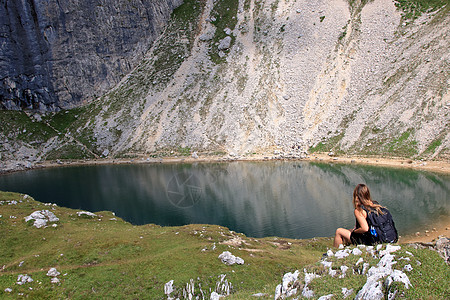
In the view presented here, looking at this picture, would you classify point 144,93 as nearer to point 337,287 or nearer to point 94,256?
point 94,256

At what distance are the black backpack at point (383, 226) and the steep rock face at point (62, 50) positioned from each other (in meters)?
126

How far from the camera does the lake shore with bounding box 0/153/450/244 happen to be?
35394 mm

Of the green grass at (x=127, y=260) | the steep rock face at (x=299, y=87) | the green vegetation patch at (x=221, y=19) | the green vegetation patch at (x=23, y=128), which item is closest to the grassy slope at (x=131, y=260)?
the green grass at (x=127, y=260)

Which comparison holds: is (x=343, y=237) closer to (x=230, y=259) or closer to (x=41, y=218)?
(x=230, y=259)

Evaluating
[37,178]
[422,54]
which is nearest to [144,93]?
[37,178]

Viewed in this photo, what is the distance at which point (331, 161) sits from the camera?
3019 inches

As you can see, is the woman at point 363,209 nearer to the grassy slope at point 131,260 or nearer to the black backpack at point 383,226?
the black backpack at point 383,226

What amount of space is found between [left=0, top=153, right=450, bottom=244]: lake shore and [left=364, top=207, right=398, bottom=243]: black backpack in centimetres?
2537

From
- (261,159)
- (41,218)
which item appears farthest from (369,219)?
(261,159)

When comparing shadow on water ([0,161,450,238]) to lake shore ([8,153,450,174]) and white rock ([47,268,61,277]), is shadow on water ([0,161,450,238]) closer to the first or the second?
lake shore ([8,153,450,174])

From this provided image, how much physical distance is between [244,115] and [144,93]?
40687 millimetres

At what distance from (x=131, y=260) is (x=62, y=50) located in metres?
126

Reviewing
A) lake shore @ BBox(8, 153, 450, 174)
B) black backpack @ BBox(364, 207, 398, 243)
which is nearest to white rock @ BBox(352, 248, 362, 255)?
black backpack @ BBox(364, 207, 398, 243)

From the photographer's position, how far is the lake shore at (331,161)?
3539 cm
